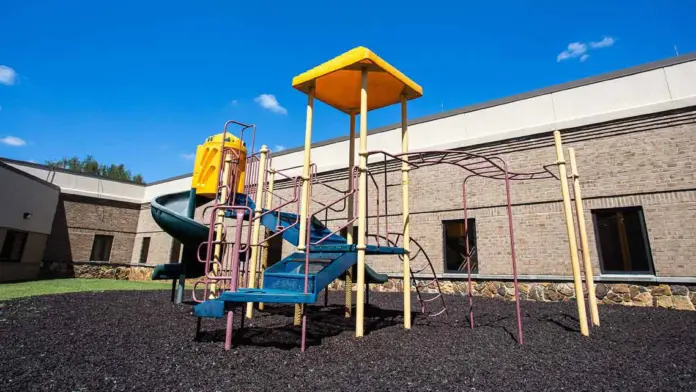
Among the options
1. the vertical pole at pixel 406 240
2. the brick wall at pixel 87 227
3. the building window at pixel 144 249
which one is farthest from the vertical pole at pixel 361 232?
the brick wall at pixel 87 227

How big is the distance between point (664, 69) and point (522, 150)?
11.9 ft

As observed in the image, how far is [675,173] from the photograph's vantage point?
8125mm

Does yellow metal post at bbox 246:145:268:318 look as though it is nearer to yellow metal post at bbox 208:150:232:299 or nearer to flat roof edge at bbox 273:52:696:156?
yellow metal post at bbox 208:150:232:299

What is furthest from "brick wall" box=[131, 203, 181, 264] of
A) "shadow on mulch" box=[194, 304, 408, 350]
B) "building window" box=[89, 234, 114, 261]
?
"shadow on mulch" box=[194, 304, 408, 350]

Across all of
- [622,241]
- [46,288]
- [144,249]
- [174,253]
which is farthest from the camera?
[144,249]

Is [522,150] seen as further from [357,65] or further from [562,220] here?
[357,65]

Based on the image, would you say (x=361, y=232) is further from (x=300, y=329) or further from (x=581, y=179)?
(x=581, y=179)

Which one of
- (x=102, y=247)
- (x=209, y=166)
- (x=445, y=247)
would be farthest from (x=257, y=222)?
(x=102, y=247)

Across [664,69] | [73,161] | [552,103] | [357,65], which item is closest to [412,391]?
[357,65]

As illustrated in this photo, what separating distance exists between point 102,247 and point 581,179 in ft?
75.0

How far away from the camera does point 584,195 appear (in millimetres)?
9008

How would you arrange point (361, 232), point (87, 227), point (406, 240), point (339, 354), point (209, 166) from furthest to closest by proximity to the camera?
point (87, 227)
point (209, 166)
point (406, 240)
point (361, 232)
point (339, 354)

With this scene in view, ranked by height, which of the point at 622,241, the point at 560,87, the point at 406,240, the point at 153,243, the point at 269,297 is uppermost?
the point at 560,87

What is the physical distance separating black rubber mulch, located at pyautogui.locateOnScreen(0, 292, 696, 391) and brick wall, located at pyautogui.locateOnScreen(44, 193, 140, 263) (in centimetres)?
1419
